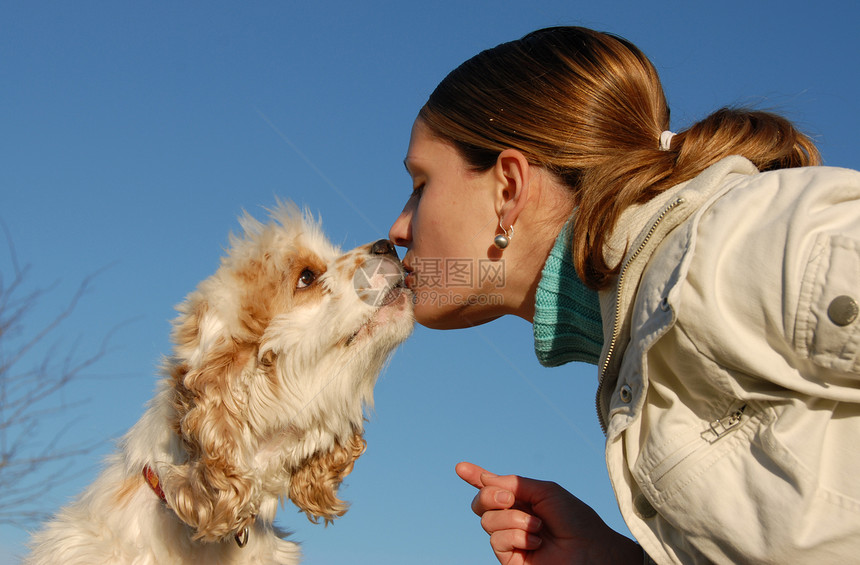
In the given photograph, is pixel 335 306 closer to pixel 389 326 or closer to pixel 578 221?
pixel 389 326

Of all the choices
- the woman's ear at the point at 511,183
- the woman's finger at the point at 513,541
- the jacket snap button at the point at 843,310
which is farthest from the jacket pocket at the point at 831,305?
the woman's ear at the point at 511,183

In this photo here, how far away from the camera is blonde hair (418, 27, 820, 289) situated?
7.98 feet

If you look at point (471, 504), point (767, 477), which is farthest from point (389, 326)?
point (767, 477)

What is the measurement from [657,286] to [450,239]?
47.2 inches

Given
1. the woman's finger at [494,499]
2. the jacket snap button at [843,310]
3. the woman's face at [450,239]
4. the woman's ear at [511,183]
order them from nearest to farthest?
the jacket snap button at [843,310] < the woman's finger at [494,499] < the woman's ear at [511,183] < the woman's face at [450,239]

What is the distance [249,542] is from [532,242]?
5.57ft

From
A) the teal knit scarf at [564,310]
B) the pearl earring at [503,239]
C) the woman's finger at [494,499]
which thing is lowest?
the woman's finger at [494,499]

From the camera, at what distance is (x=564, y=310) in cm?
277

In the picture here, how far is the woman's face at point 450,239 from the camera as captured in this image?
299 centimetres

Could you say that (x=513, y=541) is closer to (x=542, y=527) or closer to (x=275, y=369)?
(x=542, y=527)

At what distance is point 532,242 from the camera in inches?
115

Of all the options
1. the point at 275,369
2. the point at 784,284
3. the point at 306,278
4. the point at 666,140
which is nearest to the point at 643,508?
the point at 784,284

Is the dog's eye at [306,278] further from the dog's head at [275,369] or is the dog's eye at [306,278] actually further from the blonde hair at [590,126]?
the blonde hair at [590,126]

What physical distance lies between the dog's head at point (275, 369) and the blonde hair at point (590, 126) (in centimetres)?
70
